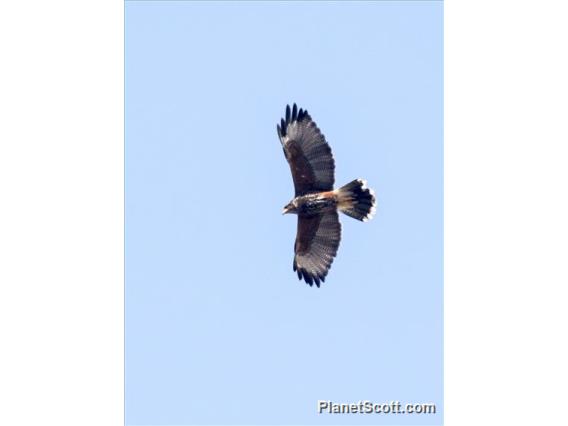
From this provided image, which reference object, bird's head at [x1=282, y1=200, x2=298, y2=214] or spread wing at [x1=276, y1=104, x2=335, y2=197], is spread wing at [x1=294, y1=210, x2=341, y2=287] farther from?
spread wing at [x1=276, y1=104, x2=335, y2=197]

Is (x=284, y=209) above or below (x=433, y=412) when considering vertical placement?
above

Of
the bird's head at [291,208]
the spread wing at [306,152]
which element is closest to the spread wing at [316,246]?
the bird's head at [291,208]

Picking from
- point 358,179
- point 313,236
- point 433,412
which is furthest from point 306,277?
point 433,412

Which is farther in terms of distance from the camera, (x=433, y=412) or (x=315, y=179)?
(x=315, y=179)

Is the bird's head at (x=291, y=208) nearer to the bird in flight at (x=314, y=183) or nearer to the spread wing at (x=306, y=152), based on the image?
the bird in flight at (x=314, y=183)

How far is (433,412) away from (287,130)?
12.2 feet

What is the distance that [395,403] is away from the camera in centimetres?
1294

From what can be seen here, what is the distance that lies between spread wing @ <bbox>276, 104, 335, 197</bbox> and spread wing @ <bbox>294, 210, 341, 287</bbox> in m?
0.48

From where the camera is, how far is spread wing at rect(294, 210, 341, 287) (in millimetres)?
14352

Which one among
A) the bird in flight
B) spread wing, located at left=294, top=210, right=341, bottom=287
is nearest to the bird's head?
the bird in flight

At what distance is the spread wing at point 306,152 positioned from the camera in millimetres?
13938

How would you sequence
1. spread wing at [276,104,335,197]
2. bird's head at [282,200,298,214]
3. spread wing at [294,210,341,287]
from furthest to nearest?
1. spread wing at [294,210,341,287]
2. bird's head at [282,200,298,214]
3. spread wing at [276,104,335,197]
